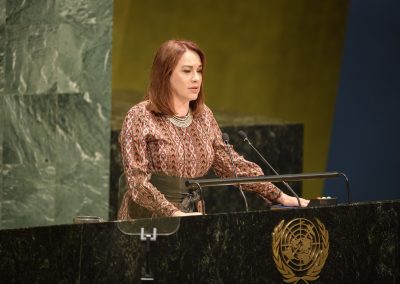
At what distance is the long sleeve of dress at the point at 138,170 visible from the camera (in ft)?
15.1

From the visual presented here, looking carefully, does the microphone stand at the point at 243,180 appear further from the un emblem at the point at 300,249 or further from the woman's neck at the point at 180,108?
the woman's neck at the point at 180,108

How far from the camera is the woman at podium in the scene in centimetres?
492

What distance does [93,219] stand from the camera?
441 centimetres

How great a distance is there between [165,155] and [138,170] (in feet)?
0.92

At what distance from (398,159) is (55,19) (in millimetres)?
2956

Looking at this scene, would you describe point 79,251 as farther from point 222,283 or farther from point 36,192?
point 36,192

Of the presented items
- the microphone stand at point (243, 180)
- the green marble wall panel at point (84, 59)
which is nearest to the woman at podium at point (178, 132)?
the microphone stand at point (243, 180)

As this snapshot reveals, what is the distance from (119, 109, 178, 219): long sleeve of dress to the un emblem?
0.49m

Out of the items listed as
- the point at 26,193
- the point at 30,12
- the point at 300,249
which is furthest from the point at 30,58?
the point at 300,249

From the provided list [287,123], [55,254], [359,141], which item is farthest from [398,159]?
[55,254]

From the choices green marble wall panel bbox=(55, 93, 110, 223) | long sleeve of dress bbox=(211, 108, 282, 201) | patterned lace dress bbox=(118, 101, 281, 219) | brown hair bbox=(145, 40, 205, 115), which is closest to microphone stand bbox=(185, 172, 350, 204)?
patterned lace dress bbox=(118, 101, 281, 219)

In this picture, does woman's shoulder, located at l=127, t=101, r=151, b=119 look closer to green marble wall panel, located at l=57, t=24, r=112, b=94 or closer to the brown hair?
the brown hair

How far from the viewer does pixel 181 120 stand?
17.0 ft

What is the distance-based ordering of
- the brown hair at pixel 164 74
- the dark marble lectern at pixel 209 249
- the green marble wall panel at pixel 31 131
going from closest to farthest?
the dark marble lectern at pixel 209 249 → the brown hair at pixel 164 74 → the green marble wall panel at pixel 31 131
